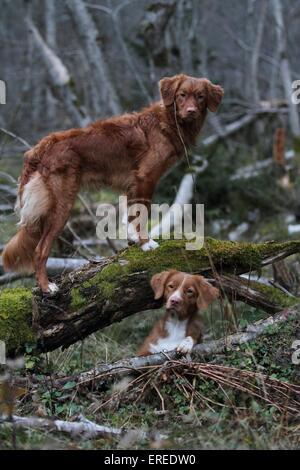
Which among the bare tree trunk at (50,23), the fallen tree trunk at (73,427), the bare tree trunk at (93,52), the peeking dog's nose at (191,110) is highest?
the bare tree trunk at (50,23)

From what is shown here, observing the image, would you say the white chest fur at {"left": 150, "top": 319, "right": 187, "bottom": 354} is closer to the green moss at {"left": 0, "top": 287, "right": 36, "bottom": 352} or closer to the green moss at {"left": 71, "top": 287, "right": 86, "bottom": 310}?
the green moss at {"left": 71, "top": 287, "right": 86, "bottom": 310}

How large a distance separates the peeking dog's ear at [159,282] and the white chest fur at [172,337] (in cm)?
34

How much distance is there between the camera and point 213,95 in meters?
7.42

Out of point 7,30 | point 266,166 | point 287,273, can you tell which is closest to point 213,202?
point 266,166

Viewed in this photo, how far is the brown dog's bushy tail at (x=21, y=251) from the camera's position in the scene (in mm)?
6832

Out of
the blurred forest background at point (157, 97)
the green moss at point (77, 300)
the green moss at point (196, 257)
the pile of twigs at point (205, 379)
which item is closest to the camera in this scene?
the pile of twigs at point (205, 379)

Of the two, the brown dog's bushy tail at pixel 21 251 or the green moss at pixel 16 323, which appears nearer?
the green moss at pixel 16 323

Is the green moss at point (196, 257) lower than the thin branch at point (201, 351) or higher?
higher

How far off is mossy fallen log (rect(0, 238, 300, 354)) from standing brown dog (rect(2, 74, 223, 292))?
19cm

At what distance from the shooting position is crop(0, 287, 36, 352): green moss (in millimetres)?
6207

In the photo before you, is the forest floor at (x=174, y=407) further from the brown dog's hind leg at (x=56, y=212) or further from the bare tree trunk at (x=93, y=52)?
the bare tree trunk at (x=93, y=52)

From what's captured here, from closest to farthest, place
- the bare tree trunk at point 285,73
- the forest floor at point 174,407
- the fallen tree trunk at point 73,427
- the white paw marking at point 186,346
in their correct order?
1. the forest floor at point 174,407
2. the fallen tree trunk at point 73,427
3. the white paw marking at point 186,346
4. the bare tree trunk at point 285,73

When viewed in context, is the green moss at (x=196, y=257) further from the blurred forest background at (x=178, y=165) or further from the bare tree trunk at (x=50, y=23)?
the bare tree trunk at (x=50, y=23)

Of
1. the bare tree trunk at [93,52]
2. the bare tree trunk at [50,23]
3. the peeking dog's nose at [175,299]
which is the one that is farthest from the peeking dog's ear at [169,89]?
the bare tree trunk at [50,23]
